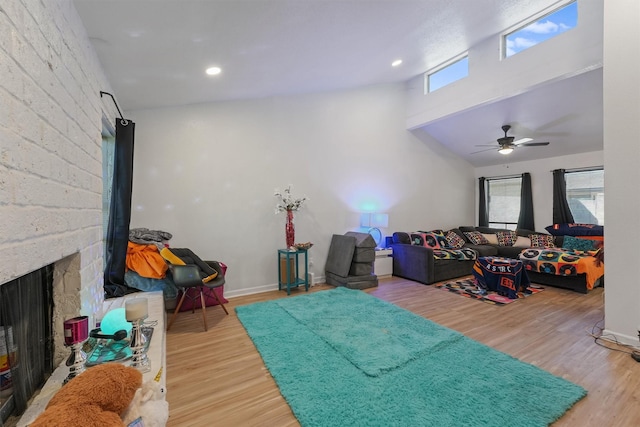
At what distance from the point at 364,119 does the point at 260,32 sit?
123 inches

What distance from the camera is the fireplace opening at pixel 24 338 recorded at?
3.51 ft

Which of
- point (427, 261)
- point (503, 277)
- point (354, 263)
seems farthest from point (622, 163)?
point (354, 263)

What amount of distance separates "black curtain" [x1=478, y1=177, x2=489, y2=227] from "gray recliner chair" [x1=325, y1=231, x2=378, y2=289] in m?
3.74

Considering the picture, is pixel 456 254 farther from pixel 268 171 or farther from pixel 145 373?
pixel 145 373

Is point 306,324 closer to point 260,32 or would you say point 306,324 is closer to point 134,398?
point 134,398

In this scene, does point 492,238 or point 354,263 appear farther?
point 492,238

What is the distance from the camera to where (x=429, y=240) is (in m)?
5.30

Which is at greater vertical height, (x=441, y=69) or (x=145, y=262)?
(x=441, y=69)

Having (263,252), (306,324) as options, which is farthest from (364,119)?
(306,324)

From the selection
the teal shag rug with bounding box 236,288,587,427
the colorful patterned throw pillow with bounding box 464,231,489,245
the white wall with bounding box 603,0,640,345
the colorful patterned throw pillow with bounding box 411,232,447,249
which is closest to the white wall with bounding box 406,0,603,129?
the white wall with bounding box 603,0,640,345

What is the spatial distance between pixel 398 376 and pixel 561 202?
5412 millimetres

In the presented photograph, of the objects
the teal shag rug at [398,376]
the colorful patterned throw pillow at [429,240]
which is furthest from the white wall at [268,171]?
the teal shag rug at [398,376]

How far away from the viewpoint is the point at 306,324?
9.54 ft

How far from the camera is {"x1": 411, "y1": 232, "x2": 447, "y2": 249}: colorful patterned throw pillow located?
5.19 m
